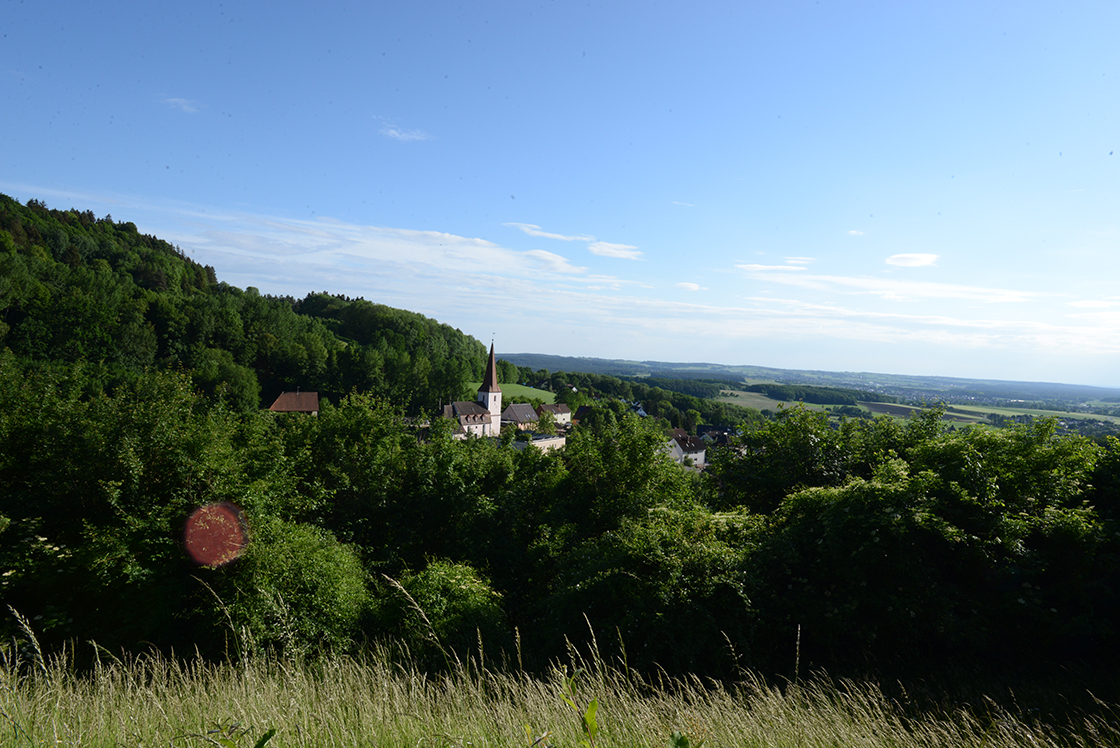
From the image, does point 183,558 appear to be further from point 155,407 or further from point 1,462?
point 1,462

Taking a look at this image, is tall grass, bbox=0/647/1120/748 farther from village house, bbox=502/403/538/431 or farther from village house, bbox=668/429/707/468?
village house, bbox=502/403/538/431

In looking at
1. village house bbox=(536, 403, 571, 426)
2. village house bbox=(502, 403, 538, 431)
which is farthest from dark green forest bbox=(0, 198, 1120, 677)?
village house bbox=(536, 403, 571, 426)

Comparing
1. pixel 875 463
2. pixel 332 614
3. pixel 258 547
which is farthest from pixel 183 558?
pixel 875 463

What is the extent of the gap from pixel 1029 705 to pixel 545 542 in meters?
10.0

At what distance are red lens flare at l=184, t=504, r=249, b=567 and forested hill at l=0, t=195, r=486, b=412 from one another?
1680 inches

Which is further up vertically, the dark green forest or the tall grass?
the tall grass

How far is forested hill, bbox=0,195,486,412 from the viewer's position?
57250 millimetres

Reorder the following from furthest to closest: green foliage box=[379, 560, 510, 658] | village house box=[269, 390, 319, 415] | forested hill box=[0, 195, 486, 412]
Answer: village house box=[269, 390, 319, 415] → forested hill box=[0, 195, 486, 412] → green foliage box=[379, 560, 510, 658]

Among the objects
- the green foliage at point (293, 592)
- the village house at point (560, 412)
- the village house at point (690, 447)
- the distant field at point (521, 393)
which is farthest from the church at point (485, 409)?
the green foliage at point (293, 592)

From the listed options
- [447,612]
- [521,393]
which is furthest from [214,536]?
[521,393]

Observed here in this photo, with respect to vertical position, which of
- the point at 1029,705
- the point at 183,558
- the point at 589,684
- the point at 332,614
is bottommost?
the point at 332,614

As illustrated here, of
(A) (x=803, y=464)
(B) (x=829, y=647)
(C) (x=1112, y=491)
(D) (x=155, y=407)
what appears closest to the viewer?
(B) (x=829, y=647)

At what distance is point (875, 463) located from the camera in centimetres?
1305

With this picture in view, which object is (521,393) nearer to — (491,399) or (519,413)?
(519,413)
